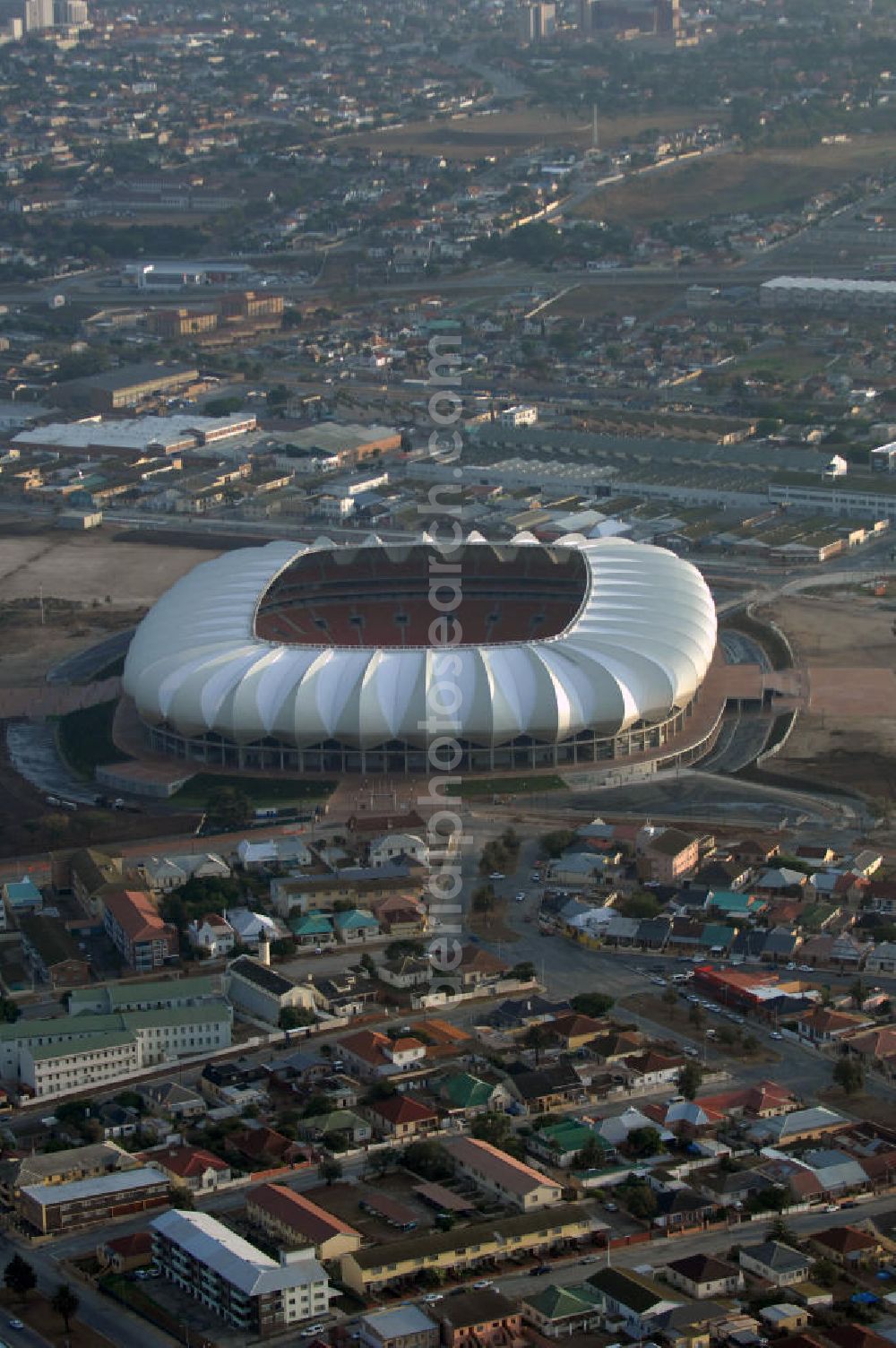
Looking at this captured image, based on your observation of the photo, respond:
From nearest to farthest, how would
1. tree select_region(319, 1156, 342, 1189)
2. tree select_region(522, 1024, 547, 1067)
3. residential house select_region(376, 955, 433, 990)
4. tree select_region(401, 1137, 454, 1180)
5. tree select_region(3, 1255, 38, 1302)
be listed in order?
tree select_region(3, 1255, 38, 1302) < tree select_region(319, 1156, 342, 1189) < tree select_region(401, 1137, 454, 1180) < tree select_region(522, 1024, 547, 1067) < residential house select_region(376, 955, 433, 990)

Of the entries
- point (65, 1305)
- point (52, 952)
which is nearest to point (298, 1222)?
point (65, 1305)

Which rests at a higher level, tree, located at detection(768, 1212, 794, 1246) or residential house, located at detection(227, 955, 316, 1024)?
tree, located at detection(768, 1212, 794, 1246)

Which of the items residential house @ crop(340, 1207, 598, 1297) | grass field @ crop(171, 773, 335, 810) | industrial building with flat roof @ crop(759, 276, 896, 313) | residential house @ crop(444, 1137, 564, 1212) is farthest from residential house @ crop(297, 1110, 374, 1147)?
industrial building with flat roof @ crop(759, 276, 896, 313)

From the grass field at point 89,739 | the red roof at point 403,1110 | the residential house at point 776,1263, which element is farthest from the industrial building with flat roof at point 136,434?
the residential house at point 776,1263

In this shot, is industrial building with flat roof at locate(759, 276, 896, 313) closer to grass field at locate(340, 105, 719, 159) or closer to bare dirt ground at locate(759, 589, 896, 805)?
grass field at locate(340, 105, 719, 159)

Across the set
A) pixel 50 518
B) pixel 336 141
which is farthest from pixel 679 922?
pixel 336 141

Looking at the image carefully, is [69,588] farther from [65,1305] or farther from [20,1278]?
[65,1305]

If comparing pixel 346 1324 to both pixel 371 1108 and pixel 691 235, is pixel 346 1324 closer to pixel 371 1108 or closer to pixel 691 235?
pixel 371 1108

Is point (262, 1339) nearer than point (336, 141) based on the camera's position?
Yes
